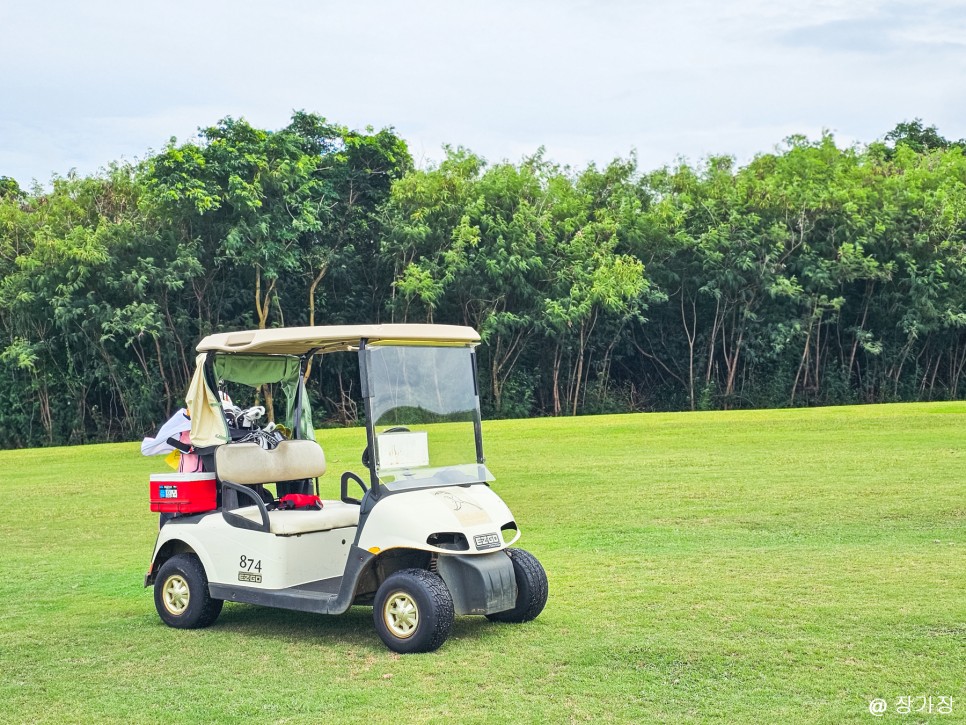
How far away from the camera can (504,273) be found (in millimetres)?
28719

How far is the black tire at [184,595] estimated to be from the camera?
698 cm

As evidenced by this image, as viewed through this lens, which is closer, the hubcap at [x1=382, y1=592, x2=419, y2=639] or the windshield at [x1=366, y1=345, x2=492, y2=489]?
the hubcap at [x1=382, y1=592, x2=419, y2=639]

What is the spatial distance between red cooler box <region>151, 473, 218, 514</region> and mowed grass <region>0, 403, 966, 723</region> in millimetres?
774

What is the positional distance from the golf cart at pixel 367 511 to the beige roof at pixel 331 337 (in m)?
0.01

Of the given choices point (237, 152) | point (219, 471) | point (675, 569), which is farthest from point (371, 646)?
point (237, 152)

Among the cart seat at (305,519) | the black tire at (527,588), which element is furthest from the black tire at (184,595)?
the black tire at (527,588)

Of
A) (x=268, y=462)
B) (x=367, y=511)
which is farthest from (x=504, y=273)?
(x=367, y=511)

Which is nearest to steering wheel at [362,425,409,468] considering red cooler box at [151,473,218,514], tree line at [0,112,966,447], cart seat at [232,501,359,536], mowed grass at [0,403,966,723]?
cart seat at [232,501,359,536]

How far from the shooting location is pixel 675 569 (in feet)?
29.0

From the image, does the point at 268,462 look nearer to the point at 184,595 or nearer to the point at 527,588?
the point at 184,595

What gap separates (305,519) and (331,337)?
1112 mm

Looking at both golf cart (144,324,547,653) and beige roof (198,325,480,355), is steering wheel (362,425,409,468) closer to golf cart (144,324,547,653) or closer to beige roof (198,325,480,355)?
golf cart (144,324,547,653)

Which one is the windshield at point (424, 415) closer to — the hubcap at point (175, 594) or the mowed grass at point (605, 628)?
the mowed grass at point (605, 628)

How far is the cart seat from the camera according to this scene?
670cm
